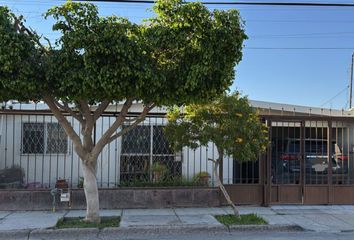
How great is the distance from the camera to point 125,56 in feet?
29.7

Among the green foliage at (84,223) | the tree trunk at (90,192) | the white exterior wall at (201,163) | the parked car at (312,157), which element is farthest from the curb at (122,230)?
the white exterior wall at (201,163)

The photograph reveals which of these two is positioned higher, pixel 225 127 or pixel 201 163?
pixel 225 127

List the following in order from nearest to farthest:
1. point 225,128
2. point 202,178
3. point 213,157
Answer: point 225,128
point 202,178
point 213,157

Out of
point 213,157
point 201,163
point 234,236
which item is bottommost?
point 234,236

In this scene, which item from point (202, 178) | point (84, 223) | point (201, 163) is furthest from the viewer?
point (201, 163)

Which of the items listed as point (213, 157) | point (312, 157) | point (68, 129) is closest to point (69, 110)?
point (68, 129)

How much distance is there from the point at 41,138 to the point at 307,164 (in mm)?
7737

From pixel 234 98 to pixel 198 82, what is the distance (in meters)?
1.93

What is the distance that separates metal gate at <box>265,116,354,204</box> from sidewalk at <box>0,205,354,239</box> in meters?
0.46

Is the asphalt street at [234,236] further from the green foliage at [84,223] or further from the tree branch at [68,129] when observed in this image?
the tree branch at [68,129]

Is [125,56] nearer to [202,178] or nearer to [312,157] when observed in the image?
[202,178]

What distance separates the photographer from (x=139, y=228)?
33.3 feet

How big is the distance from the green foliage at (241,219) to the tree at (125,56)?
2902mm

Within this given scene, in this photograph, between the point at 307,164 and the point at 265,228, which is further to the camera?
the point at 307,164
